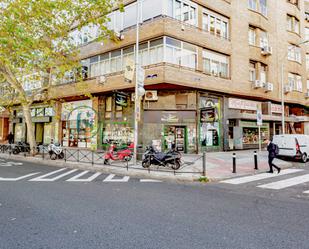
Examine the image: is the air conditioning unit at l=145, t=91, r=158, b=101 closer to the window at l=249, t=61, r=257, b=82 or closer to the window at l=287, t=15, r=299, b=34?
the window at l=249, t=61, r=257, b=82

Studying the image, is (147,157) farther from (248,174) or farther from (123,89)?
(123,89)

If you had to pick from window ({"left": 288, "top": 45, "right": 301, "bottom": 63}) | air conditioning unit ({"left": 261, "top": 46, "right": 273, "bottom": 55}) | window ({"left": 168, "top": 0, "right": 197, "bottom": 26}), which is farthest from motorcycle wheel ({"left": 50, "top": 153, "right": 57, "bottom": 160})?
window ({"left": 288, "top": 45, "right": 301, "bottom": 63})

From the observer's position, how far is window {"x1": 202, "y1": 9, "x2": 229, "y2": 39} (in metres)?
17.5

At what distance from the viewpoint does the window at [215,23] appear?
1752cm

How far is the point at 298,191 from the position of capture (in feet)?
21.7

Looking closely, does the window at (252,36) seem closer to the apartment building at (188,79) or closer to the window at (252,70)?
the apartment building at (188,79)

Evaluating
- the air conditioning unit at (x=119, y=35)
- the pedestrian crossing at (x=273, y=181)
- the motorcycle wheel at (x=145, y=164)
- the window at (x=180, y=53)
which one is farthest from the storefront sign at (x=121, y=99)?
the pedestrian crossing at (x=273, y=181)

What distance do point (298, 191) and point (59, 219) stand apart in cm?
684

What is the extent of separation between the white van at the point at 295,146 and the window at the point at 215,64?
734cm

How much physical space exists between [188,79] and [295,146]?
8.17 m

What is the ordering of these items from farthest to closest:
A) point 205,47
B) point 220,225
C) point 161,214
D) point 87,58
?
point 87,58, point 205,47, point 161,214, point 220,225

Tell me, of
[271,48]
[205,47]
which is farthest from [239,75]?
[271,48]

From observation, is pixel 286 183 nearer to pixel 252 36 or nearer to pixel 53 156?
pixel 53 156

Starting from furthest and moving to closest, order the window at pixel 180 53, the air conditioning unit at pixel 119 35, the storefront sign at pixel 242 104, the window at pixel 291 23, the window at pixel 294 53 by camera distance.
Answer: the window at pixel 291 23 → the window at pixel 294 53 → the storefront sign at pixel 242 104 → the air conditioning unit at pixel 119 35 → the window at pixel 180 53
